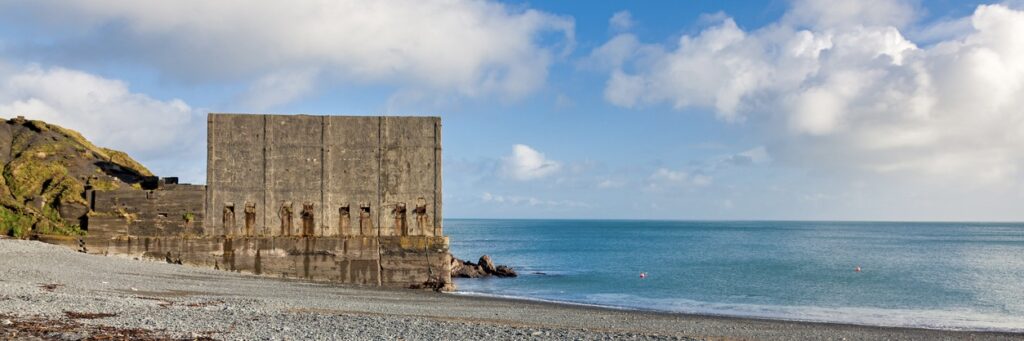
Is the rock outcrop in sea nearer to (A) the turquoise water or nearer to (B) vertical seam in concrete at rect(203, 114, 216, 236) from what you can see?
(A) the turquoise water

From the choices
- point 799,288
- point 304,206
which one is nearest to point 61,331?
point 304,206

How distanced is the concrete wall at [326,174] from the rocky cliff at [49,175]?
5135mm

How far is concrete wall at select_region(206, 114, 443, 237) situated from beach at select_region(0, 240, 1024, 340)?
313cm

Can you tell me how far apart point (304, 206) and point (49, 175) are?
10.9 meters

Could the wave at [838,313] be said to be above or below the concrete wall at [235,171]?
below

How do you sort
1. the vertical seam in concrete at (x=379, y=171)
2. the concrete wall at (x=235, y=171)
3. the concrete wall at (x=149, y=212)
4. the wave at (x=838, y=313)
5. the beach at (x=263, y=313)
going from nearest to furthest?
the beach at (x=263, y=313) < the wave at (x=838, y=313) < the concrete wall at (x=149, y=212) < the concrete wall at (x=235, y=171) < the vertical seam in concrete at (x=379, y=171)

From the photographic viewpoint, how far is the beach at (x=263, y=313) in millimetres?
13773

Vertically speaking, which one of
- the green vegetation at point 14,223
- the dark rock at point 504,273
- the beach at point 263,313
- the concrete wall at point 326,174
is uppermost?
the concrete wall at point 326,174

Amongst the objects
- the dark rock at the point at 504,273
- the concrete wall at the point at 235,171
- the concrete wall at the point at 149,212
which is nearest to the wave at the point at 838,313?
the concrete wall at the point at 235,171

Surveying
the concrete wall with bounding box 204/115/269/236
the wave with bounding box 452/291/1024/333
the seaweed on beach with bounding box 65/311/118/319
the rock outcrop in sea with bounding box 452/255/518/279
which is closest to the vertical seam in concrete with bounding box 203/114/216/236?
the concrete wall with bounding box 204/115/269/236

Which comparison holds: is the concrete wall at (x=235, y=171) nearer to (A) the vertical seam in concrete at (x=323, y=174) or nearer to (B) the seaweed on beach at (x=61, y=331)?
(A) the vertical seam in concrete at (x=323, y=174)

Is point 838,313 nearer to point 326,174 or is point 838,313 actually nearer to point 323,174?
point 326,174

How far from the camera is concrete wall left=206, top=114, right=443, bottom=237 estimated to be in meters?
31.1

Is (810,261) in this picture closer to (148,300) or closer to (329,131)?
(329,131)
